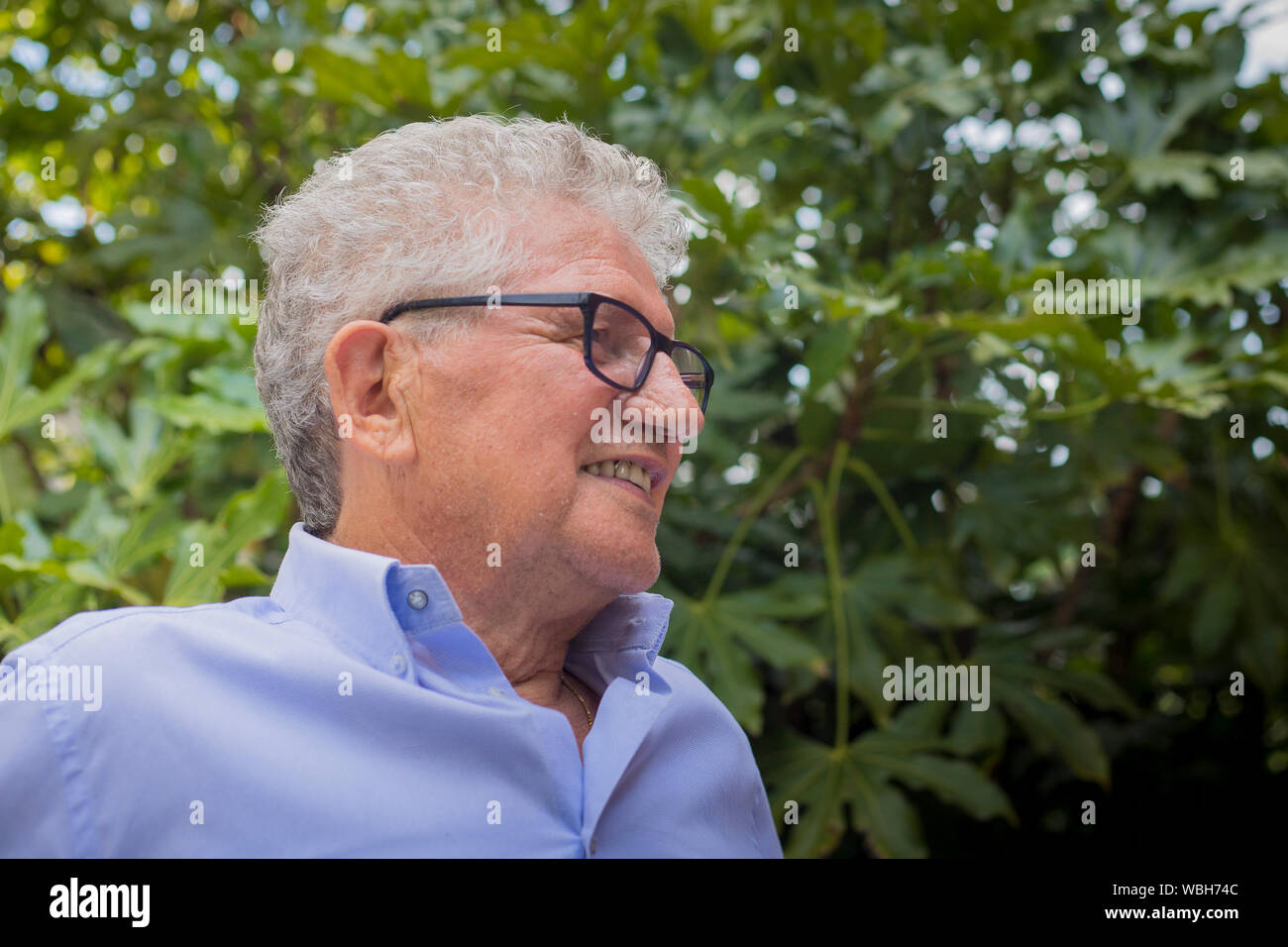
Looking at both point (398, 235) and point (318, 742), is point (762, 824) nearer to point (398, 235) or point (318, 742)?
point (318, 742)

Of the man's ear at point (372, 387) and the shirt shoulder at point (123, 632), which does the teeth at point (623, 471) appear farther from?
the shirt shoulder at point (123, 632)

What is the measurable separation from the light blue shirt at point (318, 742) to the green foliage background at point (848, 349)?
48 cm

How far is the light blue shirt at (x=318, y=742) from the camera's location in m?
0.74

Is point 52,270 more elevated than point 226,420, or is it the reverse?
point 52,270

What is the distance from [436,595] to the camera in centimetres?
86

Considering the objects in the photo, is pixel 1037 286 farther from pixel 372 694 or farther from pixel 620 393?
pixel 372 694

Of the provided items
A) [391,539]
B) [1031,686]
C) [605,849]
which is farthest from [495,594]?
[1031,686]

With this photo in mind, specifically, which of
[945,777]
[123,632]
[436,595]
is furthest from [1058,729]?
[123,632]

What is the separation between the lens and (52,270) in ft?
7.69

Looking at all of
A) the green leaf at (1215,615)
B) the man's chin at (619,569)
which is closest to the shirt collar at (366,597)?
the man's chin at (619,569)

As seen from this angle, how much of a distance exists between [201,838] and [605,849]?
0.29 m

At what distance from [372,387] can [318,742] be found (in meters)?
0.30

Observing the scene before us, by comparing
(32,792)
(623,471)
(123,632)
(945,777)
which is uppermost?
(623,471)

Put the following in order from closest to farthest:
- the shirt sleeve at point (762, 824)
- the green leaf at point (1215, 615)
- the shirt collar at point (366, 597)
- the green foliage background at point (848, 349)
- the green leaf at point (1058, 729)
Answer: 1. the shirt collar at point (366, 597)
2. the shirt sleeve at point (762, 824)
3. the green foliage background at point (848, 349)
4. the green leaf at point (1058, 729)
5. the green leaf at point (1215, 615)
